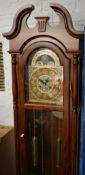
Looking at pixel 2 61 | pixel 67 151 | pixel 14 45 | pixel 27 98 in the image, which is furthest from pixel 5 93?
pixel 67 151

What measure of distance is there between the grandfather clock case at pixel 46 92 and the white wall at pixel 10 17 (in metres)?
0.30

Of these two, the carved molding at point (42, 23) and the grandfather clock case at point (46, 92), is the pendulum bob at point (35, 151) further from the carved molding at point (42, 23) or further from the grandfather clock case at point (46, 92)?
the carved molding at point (42, 23)

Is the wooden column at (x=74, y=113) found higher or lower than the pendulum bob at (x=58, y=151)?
higher

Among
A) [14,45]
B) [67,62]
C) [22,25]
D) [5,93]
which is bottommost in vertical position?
[5,93]

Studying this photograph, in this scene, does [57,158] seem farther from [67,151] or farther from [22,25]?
[22,25]

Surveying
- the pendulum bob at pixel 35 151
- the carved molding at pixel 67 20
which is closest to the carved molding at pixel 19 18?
the carved molding at pixel 67 20

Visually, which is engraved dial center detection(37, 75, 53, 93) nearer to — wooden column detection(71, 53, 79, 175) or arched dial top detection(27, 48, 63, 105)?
arched dial top detection(27, 48, 63, 105)

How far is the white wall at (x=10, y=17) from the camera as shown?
150cm

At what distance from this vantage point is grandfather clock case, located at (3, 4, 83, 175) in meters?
1.23

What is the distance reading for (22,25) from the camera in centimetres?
128

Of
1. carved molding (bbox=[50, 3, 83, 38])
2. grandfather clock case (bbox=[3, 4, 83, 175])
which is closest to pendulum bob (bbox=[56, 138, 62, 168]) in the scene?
grandfather clock case (bbox=[3, 4, 83, 175])

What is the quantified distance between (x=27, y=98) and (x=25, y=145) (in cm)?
30

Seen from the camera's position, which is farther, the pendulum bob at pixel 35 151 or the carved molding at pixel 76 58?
the pendulum bob at pixel 35 151

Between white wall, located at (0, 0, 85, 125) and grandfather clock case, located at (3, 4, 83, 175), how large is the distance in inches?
11.8
